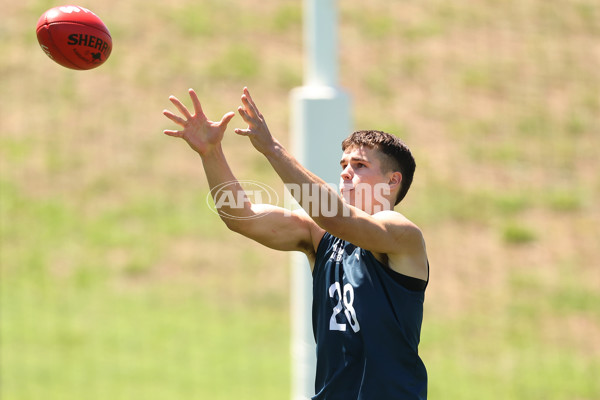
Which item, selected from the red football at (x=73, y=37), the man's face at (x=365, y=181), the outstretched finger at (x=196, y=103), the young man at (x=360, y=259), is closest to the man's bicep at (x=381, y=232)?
the young man at (x=360, y=259)

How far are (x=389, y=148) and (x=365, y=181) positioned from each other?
18cm

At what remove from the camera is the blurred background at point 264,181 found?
11.4 meters

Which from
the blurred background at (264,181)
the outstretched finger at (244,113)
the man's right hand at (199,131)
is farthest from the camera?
the blurred background at (264,181)

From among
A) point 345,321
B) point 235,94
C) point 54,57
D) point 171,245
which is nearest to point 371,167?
point 345,321

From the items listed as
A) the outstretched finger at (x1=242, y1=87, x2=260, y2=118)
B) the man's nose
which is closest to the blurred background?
the man's nose

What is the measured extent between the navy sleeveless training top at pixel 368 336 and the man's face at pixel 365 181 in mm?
226

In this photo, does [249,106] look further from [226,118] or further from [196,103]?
[196,103]

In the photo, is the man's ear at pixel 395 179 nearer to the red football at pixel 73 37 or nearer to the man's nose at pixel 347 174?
the man's nose at pixel 347 174

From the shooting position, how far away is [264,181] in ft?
44.0

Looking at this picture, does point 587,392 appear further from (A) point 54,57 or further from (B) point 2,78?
(B) point 2,78

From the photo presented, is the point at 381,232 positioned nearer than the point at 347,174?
Yes

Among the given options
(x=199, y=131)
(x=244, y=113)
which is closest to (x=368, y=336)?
(x=244, y=113)

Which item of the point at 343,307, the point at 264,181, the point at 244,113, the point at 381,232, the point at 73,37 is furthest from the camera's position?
the point at 264,181

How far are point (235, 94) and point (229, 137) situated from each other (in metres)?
1.03
